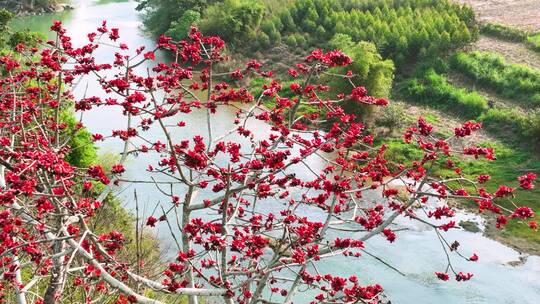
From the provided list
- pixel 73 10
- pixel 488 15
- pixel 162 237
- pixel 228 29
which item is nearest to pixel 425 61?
pixel 488 15

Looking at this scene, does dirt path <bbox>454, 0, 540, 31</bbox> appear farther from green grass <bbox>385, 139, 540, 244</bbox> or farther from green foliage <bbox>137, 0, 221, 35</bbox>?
green foliage <bbox>137, 0, 221, 35</bbox>

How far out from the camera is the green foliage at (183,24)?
34.8 m

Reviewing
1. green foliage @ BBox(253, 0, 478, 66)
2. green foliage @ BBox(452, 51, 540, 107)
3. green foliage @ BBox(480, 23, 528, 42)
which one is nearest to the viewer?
green foliage @ BBox(452, 51, 540, 107)

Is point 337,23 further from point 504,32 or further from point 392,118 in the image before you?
point 392,118

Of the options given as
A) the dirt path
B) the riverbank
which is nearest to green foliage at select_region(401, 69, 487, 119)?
the dirt path

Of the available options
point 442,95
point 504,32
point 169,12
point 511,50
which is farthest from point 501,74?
point 169,12

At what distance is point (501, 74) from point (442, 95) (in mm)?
2748

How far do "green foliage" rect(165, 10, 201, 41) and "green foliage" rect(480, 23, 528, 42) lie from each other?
51.9ft

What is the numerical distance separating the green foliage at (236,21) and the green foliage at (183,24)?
115 cm

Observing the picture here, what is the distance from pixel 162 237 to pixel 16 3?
4508cm

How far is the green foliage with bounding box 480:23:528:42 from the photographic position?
28906 millimetres

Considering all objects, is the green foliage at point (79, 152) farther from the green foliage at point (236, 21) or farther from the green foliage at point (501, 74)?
the green foliage at point (236, 21)

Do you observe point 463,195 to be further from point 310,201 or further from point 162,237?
point 162,237

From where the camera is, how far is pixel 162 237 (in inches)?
596
